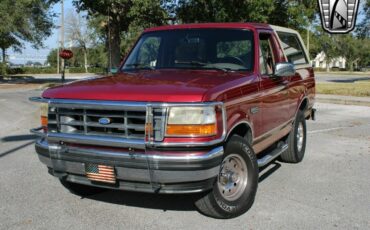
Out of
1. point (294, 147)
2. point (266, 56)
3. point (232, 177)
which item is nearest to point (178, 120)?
point (232, 177)

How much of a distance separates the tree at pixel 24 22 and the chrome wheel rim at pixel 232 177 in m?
24.1

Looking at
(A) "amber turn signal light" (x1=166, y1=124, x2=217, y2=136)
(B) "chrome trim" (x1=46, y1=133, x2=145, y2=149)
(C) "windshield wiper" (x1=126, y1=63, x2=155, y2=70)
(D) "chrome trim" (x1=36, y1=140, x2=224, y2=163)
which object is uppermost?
(C) "windshield wiper" (x1=126, y1=63, x2=155, y2=70)

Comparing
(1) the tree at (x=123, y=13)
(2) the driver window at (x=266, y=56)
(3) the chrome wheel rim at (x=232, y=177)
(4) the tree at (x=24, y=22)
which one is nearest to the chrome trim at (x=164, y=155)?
(3) the chrome wheel rim at (x=232, y=177)

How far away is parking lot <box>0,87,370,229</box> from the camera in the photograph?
4598mm

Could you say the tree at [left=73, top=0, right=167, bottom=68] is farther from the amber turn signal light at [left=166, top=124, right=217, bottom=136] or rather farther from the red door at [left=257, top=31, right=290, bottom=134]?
the amber turn signal light at [left=166, top=124, right=217, bottom=136]

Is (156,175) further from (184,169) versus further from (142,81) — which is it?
(142,81)

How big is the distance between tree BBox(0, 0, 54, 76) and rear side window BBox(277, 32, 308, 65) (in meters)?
21.6

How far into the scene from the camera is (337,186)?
5969 mm

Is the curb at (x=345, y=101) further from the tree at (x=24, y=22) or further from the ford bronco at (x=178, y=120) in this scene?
the tree at (x=24, y=22)

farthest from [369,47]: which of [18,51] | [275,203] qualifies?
[275,203]

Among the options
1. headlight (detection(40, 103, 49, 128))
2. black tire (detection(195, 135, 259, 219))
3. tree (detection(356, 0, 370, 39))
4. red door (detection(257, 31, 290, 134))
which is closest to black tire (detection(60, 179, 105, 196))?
headlight (detection(40, 103, 49, 128))

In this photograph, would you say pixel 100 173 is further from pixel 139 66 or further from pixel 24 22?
pixel 24 22

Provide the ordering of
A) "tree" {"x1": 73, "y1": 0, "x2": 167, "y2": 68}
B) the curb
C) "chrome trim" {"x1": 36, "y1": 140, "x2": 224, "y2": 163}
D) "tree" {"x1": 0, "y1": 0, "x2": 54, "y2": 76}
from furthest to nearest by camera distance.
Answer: "tree" {"x1": 0, "y1": 0, "x2": 54, "y2": 76}, the curb, "tree" {"x1": 73, "y1": 0, "x2": 167, "y2": 68}, "chrome trim" {"x1": 36, "y1": 140, "x2": 224, "y2": 163}

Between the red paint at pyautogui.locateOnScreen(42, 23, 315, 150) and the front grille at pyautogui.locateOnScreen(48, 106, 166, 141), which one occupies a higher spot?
the red paint at pyautogui.locateOnScreen(42, 23, 315, 150)
